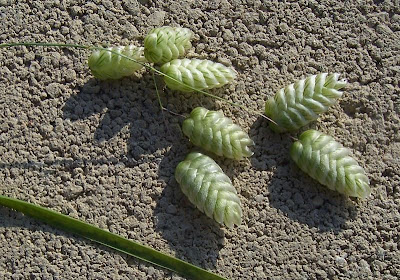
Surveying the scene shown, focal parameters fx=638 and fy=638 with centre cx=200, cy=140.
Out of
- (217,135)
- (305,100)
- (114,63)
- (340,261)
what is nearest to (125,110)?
(114,63)

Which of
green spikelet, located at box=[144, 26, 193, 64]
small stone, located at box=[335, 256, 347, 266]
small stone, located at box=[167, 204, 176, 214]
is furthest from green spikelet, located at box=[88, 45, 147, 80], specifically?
small stone, located at box=[335, 256, 347, 266]

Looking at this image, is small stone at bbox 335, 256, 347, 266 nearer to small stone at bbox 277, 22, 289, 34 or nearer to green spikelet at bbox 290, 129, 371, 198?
green spikelet at bbox 290, 129, 371, 198

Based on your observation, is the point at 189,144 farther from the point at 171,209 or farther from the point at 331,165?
the point at 331,165

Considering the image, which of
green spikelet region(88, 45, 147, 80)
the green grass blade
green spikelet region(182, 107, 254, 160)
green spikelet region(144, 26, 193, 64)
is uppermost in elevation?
green spikelet region(144, 26, 193, 64)

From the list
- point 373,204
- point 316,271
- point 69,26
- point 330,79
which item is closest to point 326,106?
point 330,79

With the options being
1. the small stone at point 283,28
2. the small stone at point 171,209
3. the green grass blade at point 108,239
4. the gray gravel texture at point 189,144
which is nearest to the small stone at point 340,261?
the gray gravel texture at point 189,144

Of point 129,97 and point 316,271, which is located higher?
point 129,97

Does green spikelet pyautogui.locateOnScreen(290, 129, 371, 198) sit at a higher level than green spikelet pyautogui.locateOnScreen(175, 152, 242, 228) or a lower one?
higher

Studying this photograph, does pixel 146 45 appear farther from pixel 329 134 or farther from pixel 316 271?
pixel 316 271
